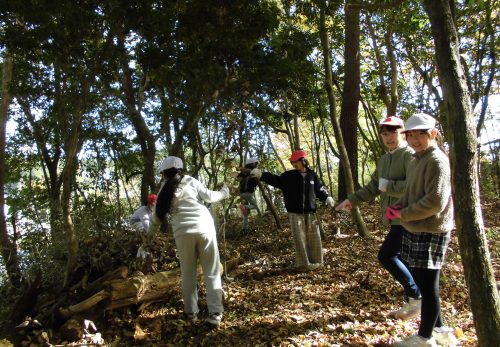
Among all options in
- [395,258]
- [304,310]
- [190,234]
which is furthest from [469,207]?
[190,234]

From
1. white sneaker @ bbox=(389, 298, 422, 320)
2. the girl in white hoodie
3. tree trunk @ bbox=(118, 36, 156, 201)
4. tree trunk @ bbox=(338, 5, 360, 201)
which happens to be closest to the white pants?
the girl in white hoodie

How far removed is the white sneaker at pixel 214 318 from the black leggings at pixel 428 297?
214 cm

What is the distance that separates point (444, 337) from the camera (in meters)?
3.03

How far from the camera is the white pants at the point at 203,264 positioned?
427 centimetres

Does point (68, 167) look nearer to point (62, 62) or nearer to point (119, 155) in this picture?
point (62, 62)

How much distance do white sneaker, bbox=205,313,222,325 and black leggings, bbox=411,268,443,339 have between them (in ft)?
7.03

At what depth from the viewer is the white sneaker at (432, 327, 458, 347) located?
9.86 ft

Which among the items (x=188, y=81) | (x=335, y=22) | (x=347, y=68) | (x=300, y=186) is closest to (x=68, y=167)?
(x=188, y=81)

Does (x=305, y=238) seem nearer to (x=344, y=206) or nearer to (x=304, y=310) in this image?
(x=304, y=310)

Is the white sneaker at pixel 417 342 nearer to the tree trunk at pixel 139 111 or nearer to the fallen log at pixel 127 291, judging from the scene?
the fallen log at pixel 127 291

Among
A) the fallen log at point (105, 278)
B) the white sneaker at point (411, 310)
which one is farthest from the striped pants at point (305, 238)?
the fallen log at point (105, 278)

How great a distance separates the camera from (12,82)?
734 cm

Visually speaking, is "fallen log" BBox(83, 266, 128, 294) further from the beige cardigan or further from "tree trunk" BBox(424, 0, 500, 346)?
"tree trunk" BBox(424, 0, 500, 346)

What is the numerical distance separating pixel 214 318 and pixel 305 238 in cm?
221
